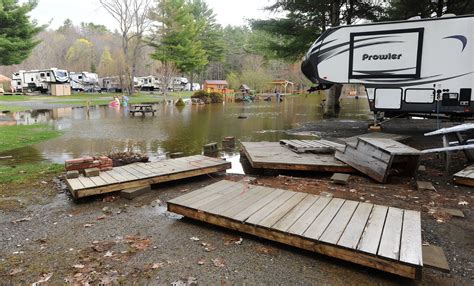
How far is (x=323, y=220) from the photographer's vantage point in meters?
3.75

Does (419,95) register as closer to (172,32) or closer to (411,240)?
(411,240)

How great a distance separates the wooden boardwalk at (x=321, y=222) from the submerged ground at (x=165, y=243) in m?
0.16

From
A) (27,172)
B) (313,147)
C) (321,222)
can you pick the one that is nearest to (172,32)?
(27,172)

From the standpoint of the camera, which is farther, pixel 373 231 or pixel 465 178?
pixel 465 178

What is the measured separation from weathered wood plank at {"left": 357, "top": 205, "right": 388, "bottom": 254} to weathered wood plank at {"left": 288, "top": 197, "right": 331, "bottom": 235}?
0.55 m

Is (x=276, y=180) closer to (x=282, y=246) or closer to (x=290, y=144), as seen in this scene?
(x=290, y=144)

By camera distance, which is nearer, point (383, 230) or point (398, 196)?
point (383, 230)

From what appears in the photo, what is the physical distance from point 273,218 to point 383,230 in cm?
112

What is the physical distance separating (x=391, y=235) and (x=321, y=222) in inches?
26.8

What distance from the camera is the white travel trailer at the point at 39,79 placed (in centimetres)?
4046

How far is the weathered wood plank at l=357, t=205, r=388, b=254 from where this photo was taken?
3.13 meters

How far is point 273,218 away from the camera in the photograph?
3879mm

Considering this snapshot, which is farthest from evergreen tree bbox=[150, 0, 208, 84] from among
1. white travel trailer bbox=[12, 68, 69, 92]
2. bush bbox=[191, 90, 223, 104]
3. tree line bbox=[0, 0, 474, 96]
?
white travel trailer bbox=[12, 68, 69, 92]

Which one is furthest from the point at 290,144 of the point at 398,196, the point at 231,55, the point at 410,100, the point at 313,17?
the point at 231,55
